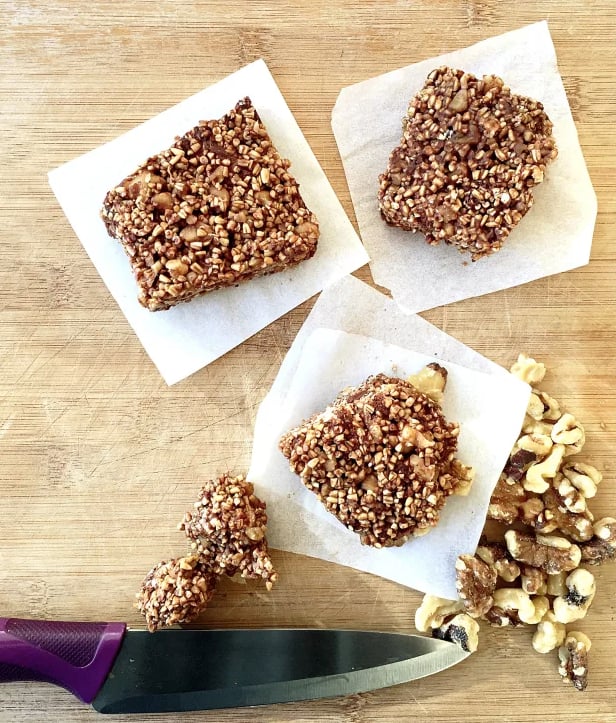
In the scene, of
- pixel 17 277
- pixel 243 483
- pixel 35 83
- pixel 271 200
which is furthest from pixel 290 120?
pixel 243 483

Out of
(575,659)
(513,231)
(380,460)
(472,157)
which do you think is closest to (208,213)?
(472,157)

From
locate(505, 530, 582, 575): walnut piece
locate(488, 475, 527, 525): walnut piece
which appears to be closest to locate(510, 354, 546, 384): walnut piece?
locate(488, 475, 527, 525): walnut piece

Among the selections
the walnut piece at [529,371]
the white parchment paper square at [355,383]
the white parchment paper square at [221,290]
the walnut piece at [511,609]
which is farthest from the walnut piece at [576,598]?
the white parchment paper square at [221,290]

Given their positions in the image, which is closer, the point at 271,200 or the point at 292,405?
the point at 271,200

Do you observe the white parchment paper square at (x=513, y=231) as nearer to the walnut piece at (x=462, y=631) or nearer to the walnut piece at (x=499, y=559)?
the walnut piece at (x=499, y=559)

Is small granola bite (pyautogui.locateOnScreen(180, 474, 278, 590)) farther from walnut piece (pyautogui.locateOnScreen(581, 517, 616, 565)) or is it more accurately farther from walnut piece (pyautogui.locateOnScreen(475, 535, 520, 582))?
walnut piece (pyautogui.locateOnScreen(581, 517, 616, 565))

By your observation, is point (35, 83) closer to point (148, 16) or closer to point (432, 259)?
point (148, 16)
